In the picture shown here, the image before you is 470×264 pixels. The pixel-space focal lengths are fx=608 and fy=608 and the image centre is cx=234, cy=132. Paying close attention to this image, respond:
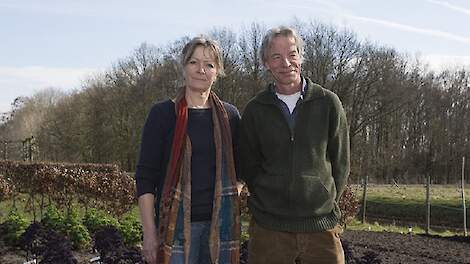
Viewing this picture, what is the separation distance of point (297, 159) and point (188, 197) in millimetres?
606

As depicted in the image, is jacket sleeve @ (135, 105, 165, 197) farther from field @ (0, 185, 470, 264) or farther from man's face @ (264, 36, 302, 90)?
field @ (0, 185, 470, 264)

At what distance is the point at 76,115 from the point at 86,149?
261cm

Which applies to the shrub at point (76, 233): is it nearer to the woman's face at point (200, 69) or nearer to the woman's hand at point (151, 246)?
the woman's hand at point (151, 246)

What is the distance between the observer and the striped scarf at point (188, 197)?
10.3ft

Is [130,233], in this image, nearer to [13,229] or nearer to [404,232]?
[13,229]

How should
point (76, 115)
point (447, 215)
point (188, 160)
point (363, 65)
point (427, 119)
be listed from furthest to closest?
point (427, 119) < point (76, 115) < point (363, 65) < point (447, 215) < point (188, 160)

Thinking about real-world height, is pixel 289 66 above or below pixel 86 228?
above

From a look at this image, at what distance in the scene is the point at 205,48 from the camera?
10.4ft

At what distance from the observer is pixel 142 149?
126 inches

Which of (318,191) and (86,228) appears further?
(86,228)

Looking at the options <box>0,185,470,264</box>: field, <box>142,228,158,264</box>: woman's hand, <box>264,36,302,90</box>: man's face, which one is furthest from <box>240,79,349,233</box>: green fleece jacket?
<box>0,185,470,264</box>: field

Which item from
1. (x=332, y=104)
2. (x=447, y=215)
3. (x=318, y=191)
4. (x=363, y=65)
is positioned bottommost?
(x=447, y=215)

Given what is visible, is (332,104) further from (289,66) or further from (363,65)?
(363,65)

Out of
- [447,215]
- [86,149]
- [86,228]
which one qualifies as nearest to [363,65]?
[447,215]
